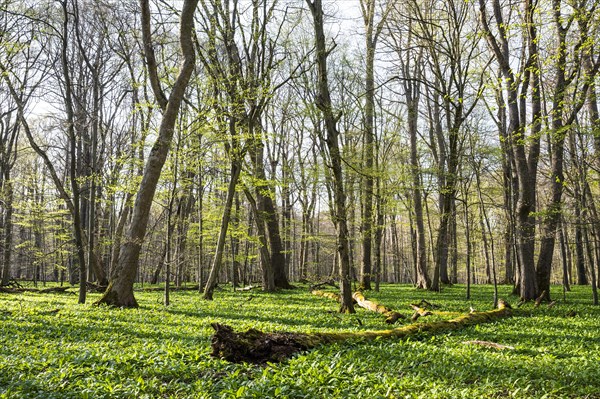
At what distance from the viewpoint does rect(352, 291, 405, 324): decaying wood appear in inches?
372

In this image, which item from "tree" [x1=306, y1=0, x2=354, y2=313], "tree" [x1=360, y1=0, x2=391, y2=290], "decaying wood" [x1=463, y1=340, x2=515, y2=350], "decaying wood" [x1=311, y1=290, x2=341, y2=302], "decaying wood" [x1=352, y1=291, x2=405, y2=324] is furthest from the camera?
"tree" [x1=360, y1=0, x2=391, y2=290]

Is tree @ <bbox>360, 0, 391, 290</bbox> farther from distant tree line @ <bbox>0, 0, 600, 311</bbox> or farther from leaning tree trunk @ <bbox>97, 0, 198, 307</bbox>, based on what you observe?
leaning tree trunk @ <bbox>97, 0, 198, 307</bbox>

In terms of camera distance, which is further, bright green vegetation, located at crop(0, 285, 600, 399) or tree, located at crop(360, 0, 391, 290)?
tree, located at crop(360, 0, 391, 290)

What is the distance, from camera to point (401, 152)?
1187 inches

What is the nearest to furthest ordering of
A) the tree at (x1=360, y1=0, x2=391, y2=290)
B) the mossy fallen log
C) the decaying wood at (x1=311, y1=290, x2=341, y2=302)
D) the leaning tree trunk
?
the mossy fallen log < the leaning tree trunk < the decaying wood at (x1=311, y1=290, x2=341, y2=302) < the tree at (x1=360, y1=0, x2=391, y2=290)

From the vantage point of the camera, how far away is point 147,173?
37.3ft

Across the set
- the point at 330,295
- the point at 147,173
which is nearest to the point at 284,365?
the point at 147,173

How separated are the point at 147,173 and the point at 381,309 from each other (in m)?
7.68

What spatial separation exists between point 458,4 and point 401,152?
15.0m

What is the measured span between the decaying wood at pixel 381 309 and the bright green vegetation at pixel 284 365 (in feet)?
4.37

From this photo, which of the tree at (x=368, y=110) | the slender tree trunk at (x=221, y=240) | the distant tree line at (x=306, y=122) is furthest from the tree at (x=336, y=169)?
the tree at (x=368, y=110)

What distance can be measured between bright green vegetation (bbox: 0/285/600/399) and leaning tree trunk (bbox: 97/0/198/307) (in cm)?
253

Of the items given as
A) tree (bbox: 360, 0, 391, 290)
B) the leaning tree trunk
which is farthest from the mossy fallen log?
tree (bbox: 360, 0, 391, 290)

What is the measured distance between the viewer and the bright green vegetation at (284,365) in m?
4.11
